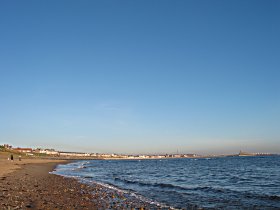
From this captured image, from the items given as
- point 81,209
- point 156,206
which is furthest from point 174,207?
point 81,209

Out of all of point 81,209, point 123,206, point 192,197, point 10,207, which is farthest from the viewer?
point 192,197

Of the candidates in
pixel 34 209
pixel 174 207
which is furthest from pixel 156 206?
pixel 34 209

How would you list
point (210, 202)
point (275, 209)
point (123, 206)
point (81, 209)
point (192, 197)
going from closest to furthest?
point (81, 209)
point (123, 206)
point (275, 209)
point (210, 202)
point (192, 197)

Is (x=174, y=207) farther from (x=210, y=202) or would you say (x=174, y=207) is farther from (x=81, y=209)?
(x=81, y=209)

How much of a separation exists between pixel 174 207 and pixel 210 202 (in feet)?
11.8

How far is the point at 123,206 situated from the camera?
606 inches

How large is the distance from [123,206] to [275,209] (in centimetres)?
932

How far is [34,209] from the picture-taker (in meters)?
12.7

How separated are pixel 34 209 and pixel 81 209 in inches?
90.7

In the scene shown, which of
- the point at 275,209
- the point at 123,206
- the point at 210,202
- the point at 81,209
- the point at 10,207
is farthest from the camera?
the point at 210,202

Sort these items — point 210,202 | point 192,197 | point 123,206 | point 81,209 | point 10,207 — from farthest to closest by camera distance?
1. point 192,197
2. point 210,202
3. point 123,206
4. point 81,209
5. point 10,207

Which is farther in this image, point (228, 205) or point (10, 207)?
point (228, 205)

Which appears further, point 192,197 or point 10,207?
point 192,197

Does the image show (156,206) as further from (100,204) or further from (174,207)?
(100,204)
